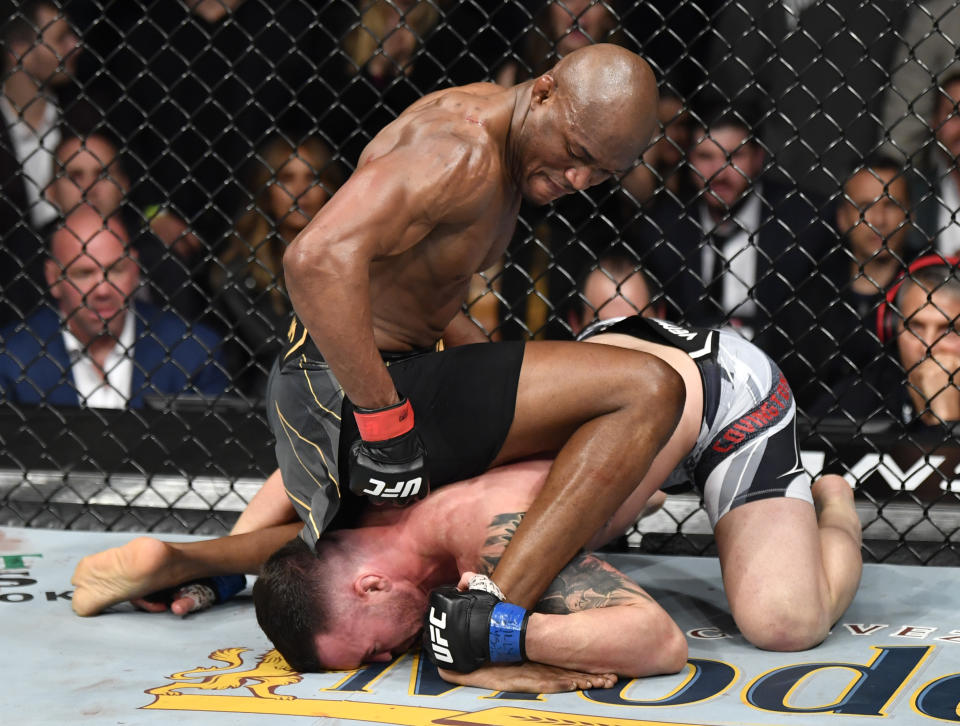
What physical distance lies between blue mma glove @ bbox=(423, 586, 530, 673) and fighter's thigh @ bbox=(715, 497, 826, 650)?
1.28ft

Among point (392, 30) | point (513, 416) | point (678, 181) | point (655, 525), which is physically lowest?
point (655, 525)

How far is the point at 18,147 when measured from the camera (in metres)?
3.04

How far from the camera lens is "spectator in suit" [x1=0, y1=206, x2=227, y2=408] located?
282cm

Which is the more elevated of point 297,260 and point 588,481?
point 297,260

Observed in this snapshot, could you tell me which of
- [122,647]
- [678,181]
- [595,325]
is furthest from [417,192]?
[678,181]

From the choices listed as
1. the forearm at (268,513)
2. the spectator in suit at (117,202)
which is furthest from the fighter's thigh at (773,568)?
the spectator in suit at (117,202)

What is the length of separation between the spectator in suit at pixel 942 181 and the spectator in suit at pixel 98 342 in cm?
182

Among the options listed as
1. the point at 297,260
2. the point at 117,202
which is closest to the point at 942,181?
the point at 297,260

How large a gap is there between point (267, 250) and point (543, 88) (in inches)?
62.7

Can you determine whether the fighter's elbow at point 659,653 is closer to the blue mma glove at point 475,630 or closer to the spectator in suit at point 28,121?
the blue mma glove at point 475,630

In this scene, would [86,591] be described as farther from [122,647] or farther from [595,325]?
[595,325]

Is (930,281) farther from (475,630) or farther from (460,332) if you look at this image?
(475,630)

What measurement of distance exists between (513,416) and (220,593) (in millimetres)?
661

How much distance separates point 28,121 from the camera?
9.95ft
